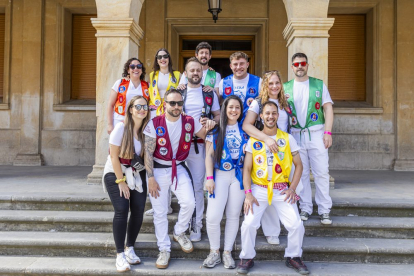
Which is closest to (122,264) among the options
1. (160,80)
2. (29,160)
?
(160,80)

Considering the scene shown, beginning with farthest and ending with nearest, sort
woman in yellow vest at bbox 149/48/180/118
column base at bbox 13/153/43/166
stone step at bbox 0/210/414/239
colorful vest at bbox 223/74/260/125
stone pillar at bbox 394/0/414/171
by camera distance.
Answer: column base at bbox 13/153/43/166 → stone pillar at bbox 394/0/414/171 → woman in yellow vest at bbox 149/48/180/118 → stone step at bbox 0/210/414/239 → colorful vest at bbox 223/74/260/125

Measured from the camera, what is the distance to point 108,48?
591 centimetres

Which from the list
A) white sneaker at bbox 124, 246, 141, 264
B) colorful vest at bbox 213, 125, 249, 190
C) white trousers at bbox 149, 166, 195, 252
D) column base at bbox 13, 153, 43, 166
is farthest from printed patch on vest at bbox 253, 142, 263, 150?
column base at bbox 13, 153, 43, 166

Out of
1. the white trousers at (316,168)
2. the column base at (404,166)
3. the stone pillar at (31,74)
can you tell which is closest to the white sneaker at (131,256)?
the white trousers at (316,168)

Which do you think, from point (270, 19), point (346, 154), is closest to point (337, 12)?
point (270, 19)

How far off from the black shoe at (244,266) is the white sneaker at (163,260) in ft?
2.31

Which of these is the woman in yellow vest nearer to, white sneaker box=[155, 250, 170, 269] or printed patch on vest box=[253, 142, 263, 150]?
printed patch on vest box=[253, 142, 263, 150]

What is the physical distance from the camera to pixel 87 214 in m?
4.48

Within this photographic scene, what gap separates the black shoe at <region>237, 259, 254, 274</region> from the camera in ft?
11.3

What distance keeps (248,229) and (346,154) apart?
5.89 m

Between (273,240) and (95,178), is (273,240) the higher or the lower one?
the lower one

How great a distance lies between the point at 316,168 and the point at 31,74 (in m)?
7.74

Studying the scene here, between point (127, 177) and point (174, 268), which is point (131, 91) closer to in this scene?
point (127, 177)

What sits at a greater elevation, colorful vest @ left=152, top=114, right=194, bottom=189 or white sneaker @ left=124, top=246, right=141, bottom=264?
colorful vest @ left=152, top=114, right=194, bottom=189
